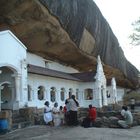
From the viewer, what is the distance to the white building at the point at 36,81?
1789 cm

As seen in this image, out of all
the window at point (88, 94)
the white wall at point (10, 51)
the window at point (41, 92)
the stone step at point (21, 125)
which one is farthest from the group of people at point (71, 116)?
the window at point (88, 94)

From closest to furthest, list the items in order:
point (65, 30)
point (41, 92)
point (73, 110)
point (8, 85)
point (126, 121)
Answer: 1. point (73, 110)
2. point (126, 121)
3. point (8, 85)
4. point (65, 30)
5. point (41, 92)

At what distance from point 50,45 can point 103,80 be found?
275 inches

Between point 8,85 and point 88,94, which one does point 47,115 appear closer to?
point 8,85

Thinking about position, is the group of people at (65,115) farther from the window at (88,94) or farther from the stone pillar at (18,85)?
the window at (88,94)

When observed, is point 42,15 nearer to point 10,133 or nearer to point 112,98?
point 10,133

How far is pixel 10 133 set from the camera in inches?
535

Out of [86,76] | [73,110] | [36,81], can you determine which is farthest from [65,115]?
[86,76]

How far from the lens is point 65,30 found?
24062mm

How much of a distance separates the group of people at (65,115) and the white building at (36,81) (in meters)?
2.41

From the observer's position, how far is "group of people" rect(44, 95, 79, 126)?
1507 cm

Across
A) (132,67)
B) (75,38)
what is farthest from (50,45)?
(132,67)

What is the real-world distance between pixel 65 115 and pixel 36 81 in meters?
7.81

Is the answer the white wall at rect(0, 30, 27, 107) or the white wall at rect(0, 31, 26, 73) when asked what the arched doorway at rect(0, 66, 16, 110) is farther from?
the white wall at rect(0, 31, 26, 73)
